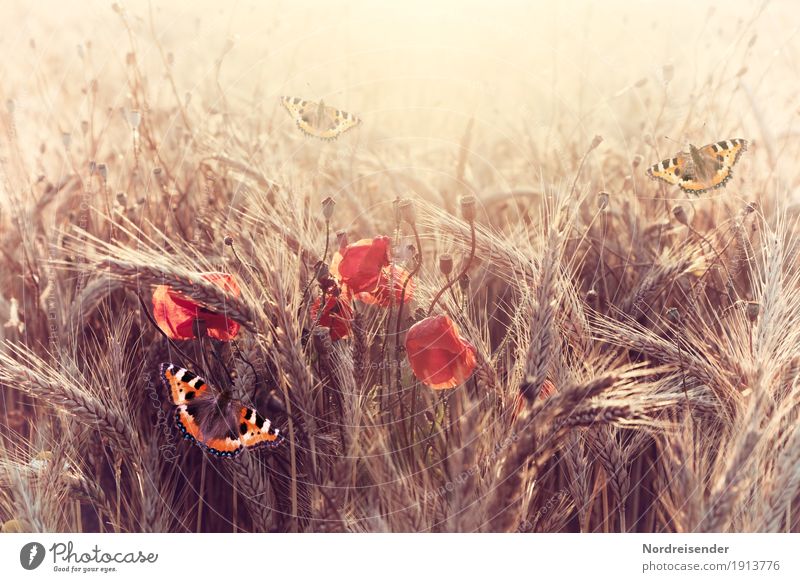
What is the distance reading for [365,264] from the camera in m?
1.01

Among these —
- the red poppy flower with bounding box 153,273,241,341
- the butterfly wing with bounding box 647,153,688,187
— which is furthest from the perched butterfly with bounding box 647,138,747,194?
the red poppy flower with bounding box 153,273,241,341

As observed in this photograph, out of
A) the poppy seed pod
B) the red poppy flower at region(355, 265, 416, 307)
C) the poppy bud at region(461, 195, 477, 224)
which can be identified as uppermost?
the poppy bud at region(461, 195, 477, 224)

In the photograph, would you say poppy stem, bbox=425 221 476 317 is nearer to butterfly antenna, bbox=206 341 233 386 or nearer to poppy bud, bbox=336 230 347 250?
poppy bud, bbox=336 230 347 250

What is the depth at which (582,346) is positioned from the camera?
44.2 inches

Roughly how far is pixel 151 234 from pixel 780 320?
3.60 ft

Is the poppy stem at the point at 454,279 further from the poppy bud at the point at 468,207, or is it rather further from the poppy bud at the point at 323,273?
the poppy bud at the point at 323,273

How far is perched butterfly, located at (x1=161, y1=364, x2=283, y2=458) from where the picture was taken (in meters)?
1.03

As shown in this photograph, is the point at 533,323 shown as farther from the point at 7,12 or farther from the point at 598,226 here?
the point at 7,12

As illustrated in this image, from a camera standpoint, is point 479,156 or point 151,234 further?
point 479,156

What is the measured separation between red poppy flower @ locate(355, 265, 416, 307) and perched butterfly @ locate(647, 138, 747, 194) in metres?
0.52

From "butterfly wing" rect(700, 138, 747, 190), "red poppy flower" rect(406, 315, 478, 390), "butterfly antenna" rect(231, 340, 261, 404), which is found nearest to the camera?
A: "red poppy flower" rect(406, 315, 478, 390)

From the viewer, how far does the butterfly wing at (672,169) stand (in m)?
1.24

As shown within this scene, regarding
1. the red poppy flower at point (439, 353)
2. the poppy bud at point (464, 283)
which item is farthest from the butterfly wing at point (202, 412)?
the poppy bud at point (464, 283)
